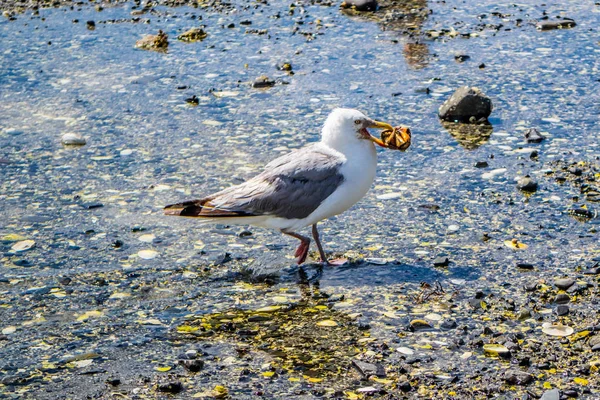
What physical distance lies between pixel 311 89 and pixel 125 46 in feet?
12.6

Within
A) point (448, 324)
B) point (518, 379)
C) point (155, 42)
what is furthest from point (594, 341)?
point (155, 42)

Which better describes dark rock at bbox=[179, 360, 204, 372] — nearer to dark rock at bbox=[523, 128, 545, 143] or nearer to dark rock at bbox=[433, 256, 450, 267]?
dark rock at bbox=[433, 256, 450, 267]

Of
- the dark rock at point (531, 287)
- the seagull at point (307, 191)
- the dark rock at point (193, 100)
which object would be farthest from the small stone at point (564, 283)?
the dark rock at point (193, 100)

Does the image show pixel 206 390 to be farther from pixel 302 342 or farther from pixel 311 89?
pixel 311 89

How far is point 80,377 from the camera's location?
6.88 m

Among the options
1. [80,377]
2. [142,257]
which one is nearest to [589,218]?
[142,257]

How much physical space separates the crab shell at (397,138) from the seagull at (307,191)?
658mm

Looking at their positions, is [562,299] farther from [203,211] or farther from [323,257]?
[203,211]

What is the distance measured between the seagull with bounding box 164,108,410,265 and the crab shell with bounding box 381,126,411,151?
658 mm

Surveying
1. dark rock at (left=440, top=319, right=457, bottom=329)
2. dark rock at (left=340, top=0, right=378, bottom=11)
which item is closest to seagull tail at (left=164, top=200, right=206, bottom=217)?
dark rock at (left=440, top=319, right=457, bottom=329)

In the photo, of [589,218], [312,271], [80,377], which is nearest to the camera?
[80,377]

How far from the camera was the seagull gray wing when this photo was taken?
8469mm

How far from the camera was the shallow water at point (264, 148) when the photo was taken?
834 cm

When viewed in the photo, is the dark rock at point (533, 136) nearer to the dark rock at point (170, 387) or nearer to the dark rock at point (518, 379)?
the dark rock at point (518, 379)
